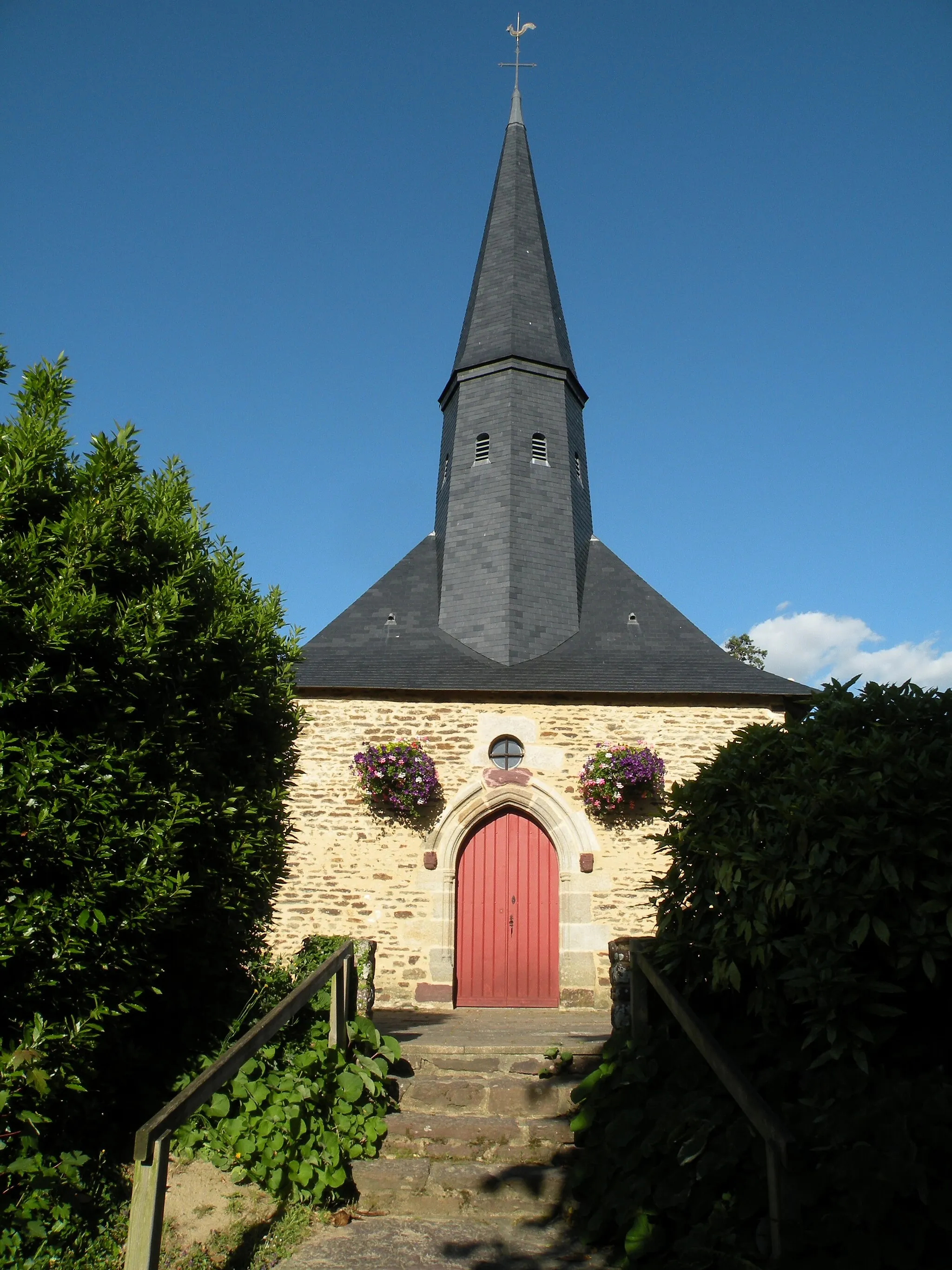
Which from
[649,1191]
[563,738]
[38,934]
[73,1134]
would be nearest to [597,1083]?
[649,1191]

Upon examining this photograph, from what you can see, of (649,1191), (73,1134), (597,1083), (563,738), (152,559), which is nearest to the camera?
(649,1191)

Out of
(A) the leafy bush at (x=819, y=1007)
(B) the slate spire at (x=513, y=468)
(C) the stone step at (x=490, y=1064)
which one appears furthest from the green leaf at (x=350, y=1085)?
(B) the slate spire at (x=513, y=468)

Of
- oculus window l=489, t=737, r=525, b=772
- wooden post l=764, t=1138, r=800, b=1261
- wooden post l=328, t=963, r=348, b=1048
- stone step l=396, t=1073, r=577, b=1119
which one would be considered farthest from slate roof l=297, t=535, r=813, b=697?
wooden post l=764, t=1138, r=800, b=1261

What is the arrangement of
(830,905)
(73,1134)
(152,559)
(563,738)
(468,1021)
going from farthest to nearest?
(563,738) → (468,1021) → (152,559) → (73,1134) → (830,905)

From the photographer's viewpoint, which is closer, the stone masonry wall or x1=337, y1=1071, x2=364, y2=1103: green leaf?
x1=337, y1=1071, x2=364, y2=1103: green leaf

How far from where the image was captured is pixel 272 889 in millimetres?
4750

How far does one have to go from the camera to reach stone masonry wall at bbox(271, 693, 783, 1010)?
9.38 metres

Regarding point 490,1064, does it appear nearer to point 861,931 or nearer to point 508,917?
point 861,931

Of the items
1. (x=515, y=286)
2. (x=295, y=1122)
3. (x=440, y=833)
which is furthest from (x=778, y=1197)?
(x=515, y=286)

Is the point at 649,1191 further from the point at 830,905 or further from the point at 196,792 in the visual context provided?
the point at 196,792

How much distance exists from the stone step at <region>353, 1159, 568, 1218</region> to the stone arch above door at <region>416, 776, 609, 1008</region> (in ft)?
15.8

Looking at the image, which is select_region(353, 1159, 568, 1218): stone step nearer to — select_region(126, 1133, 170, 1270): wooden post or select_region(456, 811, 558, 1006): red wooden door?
select_region(126, 1133, 170, 1270): wooden post

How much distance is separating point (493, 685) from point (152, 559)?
6002mm

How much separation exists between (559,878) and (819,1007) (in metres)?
6.57
